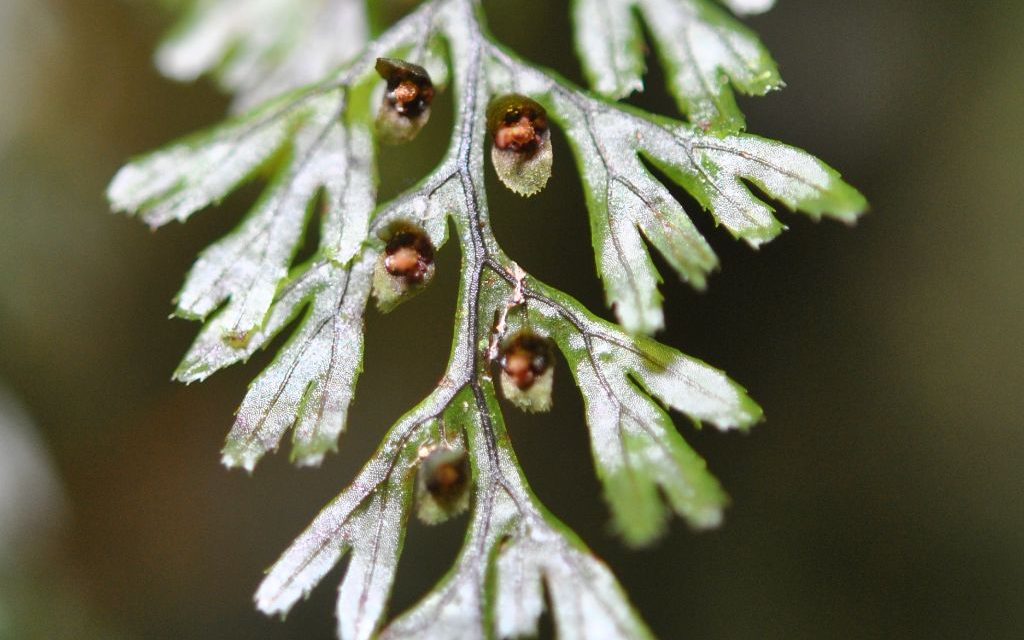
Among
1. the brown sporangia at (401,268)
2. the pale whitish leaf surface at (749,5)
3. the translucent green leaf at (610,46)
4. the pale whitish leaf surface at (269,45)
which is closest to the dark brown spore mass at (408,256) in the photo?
the brown sporangia at (401,268)

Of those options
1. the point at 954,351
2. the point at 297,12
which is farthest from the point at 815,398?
the point at 297,12

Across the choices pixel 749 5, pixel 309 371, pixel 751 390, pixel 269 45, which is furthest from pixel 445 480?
pixel 269 45

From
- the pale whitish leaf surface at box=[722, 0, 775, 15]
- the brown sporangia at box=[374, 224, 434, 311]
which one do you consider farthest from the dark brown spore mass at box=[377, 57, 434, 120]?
the pale whitish leaf surface at box=[722, 0, 775, 15]

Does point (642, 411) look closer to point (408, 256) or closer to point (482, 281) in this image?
point (482, 281)

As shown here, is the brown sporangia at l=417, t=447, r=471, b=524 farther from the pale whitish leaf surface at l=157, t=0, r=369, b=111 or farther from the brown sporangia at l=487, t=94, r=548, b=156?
the pale whitish leaf surface at l=157, t=0, r=369, b=111

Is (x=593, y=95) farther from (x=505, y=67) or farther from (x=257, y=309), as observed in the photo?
(x=257, y=309)

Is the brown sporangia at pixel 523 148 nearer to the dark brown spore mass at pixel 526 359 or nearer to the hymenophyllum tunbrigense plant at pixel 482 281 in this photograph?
the hymenophyllum tunbrigense plant at pixel 482 281
